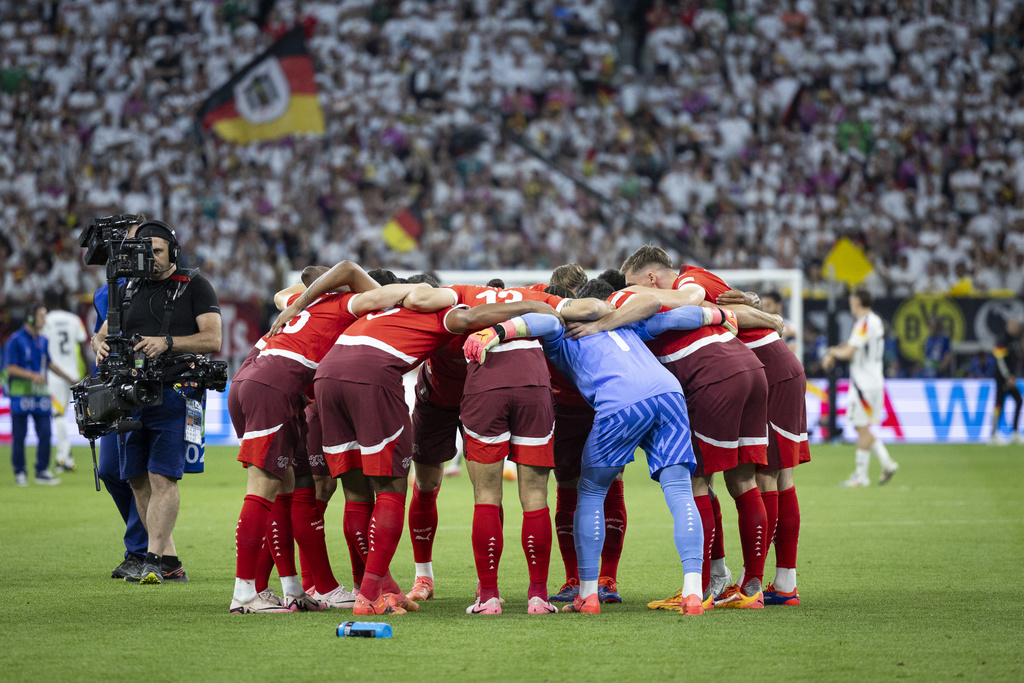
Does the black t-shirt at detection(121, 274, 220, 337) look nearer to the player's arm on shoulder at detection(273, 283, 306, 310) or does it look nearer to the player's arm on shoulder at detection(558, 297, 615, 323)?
the player's arm on shoulder at detection(273, 283, 306, 310)

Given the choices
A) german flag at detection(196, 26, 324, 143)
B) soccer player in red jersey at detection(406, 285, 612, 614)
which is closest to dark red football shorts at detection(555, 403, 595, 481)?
soccer player in red jersey at detection(406, 285, 612, 614)

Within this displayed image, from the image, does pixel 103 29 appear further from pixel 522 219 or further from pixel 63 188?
pixel 522 219

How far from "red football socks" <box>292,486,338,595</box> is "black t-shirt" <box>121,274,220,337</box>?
5.17ft

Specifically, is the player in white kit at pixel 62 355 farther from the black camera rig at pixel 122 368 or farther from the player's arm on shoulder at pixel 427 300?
the player's arm on shoulder at pixel 427 300

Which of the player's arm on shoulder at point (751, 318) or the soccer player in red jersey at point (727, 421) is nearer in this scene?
the soccer player in red jersey at point (727, 421)

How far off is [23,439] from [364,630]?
10182 millimetres

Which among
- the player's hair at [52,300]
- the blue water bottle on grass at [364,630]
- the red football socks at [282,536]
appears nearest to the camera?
the blue water bottle on grass at [364,630]

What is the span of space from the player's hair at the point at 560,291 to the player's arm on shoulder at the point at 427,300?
852 millimetres

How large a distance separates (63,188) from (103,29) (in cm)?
468

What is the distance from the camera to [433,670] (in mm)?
4648

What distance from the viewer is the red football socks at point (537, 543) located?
6055 millimetres

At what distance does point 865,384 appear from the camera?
14203mm

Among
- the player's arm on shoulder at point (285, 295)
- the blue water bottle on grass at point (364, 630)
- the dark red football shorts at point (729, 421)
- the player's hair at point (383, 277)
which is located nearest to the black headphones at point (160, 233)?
the player's arm on shoulder at point (285, 295)

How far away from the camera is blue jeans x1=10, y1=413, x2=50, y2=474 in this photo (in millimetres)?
13852
